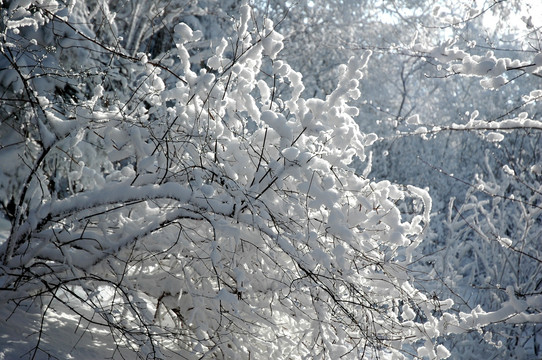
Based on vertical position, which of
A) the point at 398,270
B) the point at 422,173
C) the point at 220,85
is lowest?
the point at 398,270

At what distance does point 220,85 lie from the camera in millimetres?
3400

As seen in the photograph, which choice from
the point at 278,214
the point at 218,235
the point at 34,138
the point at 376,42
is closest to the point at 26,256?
the point at 218,235

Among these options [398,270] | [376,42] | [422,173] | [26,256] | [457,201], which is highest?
[376,42]

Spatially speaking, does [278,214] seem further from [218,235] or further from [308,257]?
[218,235]

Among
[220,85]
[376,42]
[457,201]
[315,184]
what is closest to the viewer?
[315,184]

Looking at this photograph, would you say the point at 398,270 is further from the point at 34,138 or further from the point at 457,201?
the point at 457,201

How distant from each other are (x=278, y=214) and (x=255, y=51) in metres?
1.03

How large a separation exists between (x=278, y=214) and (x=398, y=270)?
35.3 inches

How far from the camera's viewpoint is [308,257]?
9.94 ft

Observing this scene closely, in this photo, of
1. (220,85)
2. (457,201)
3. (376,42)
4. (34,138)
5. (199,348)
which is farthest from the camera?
(376,42)

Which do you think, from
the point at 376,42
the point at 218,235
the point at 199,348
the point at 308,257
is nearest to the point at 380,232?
Result: the point at 308,257

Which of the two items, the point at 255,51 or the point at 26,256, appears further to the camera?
the point at 255,51

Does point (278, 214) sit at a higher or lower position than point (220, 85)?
lower

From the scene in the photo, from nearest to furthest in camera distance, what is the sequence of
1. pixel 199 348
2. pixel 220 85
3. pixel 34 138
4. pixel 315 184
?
pixel 315 184 < pixel 199 348 < pixel 220 85 < pixel 34 138
